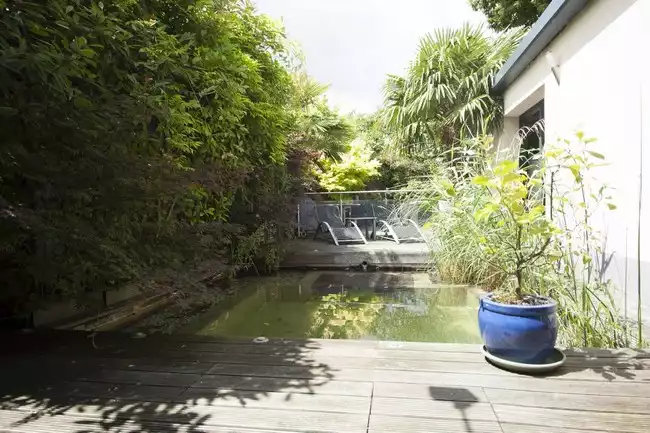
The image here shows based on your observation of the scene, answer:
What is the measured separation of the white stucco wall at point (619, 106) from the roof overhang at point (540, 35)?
0.11 m

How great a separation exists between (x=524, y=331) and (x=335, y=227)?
693 cm

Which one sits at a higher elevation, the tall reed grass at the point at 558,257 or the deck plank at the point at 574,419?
the tall reed grass at the point at 558,257

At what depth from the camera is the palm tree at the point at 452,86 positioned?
24.5ft

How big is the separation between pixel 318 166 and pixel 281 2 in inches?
215

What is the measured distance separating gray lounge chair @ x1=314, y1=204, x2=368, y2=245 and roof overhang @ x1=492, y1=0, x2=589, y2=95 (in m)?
4.05

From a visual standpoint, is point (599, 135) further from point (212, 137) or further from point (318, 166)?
point (318, 166)

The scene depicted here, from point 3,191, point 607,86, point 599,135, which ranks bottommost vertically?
point 3,191

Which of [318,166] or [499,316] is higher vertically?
[318,166]

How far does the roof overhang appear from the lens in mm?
4051

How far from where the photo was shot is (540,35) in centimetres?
479

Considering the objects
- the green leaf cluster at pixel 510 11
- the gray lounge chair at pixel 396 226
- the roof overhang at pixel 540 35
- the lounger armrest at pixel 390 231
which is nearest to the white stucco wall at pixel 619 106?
the roof overhang at pixel 540 35

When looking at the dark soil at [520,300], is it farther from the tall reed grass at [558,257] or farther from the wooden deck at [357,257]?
the wooden deck at [357,257]

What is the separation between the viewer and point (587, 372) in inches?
91.1

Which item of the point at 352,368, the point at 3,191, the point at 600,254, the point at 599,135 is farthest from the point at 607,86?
the point at 3,191
